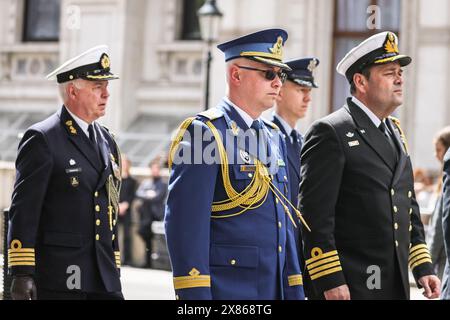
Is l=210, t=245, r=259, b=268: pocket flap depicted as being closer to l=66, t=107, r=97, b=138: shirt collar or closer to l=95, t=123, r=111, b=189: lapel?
l=95, t=123, r=111, b=189: lapel

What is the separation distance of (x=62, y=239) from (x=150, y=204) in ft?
30.4

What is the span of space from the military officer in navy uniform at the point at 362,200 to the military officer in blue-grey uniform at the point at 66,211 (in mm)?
1144

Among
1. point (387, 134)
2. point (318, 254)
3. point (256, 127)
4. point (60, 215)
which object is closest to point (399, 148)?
point (387, 134)

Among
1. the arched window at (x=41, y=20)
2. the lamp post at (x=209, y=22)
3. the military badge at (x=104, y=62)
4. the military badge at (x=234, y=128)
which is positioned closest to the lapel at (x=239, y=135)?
the military badge at (x=234, y=128)

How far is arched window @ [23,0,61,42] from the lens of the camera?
77.2 feet

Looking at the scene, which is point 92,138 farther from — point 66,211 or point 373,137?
point 373,137

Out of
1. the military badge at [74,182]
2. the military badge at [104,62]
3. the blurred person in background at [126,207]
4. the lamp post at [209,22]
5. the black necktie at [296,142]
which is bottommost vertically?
the blurred person in background at [126,207]

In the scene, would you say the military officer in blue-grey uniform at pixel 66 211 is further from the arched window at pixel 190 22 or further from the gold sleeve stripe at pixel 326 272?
the arched window at pixel 190 22

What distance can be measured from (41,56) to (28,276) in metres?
18.0

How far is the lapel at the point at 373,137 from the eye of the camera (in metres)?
5.74

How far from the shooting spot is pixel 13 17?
77.8 feet

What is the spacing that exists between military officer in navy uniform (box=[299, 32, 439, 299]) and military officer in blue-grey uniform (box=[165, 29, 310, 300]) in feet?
0.61

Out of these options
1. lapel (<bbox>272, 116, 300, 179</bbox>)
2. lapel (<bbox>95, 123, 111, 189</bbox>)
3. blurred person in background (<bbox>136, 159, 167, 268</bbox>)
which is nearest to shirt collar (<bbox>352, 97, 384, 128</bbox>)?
lapel (<bbox>272, 116, 300, 179</bbox>)

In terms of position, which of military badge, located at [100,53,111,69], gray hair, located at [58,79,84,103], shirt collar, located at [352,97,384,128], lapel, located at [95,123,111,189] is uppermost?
military badge, located at [100,53,111,69]
